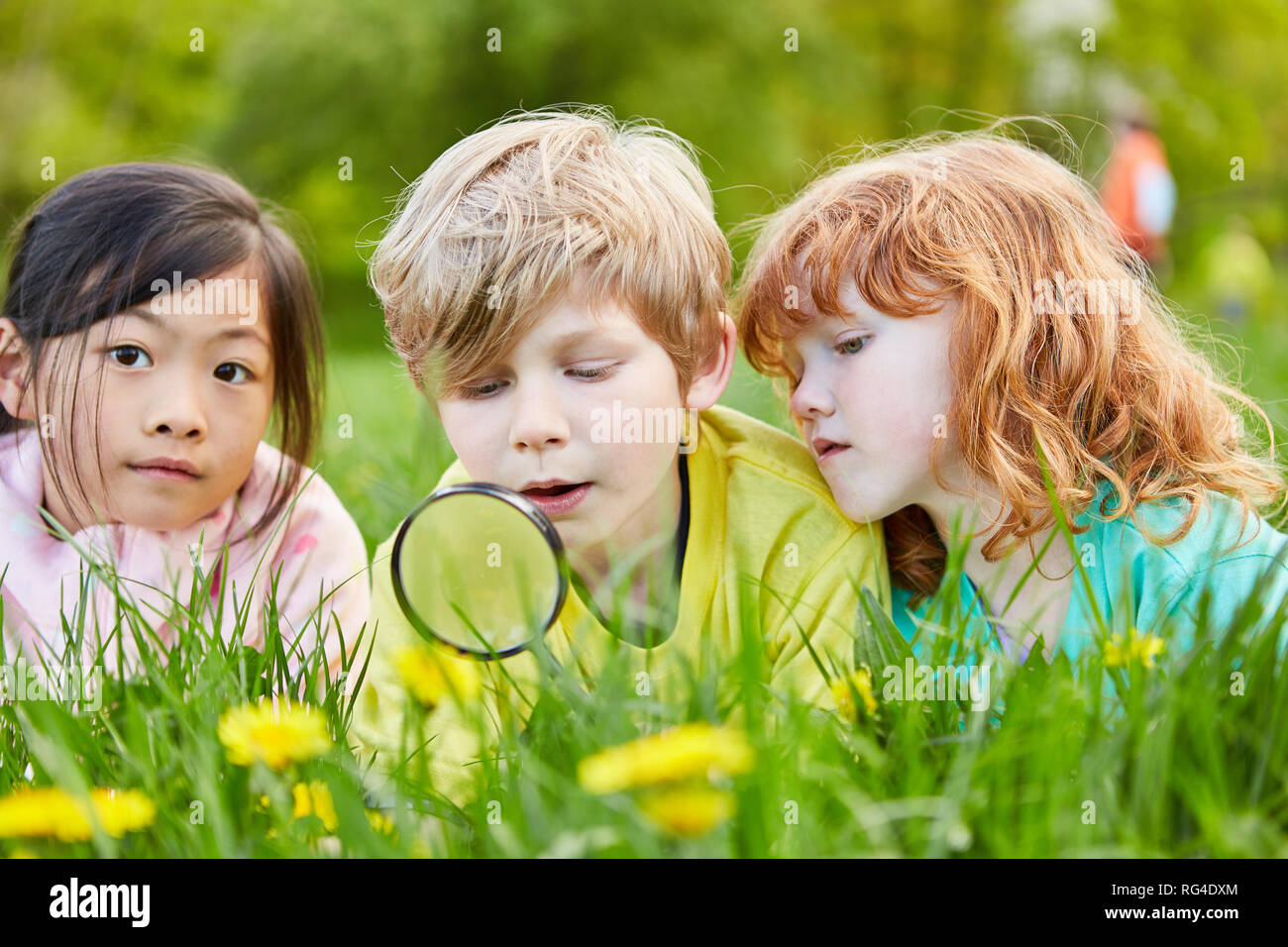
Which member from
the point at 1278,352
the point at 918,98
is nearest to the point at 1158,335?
the point at 1278,352

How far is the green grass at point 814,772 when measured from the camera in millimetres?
1261

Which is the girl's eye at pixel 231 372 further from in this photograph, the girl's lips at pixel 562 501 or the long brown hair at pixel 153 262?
the girl's lips at pixel 562 501

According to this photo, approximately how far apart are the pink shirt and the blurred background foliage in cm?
833

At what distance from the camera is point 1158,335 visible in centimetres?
242

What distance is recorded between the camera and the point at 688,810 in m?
1.14

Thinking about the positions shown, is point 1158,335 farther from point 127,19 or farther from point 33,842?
point 127,19

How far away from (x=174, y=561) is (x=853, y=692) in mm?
1586

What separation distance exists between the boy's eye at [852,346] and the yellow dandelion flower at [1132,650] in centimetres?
76

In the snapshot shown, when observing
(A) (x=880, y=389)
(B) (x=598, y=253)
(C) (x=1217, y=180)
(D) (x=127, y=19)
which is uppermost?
(D) (x=127, y=19)

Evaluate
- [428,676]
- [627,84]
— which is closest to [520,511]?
[428,676]

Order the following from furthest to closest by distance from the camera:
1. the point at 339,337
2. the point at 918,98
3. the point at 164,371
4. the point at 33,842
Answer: the point at 918,98 < the point at 339,337 < the point at 164,371 < the point at 33,842

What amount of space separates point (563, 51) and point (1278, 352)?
1548 cm

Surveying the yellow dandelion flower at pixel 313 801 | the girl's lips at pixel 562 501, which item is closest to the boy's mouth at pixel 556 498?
the girl's lips at pixel 562 501

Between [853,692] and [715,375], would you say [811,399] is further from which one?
[853,692]
